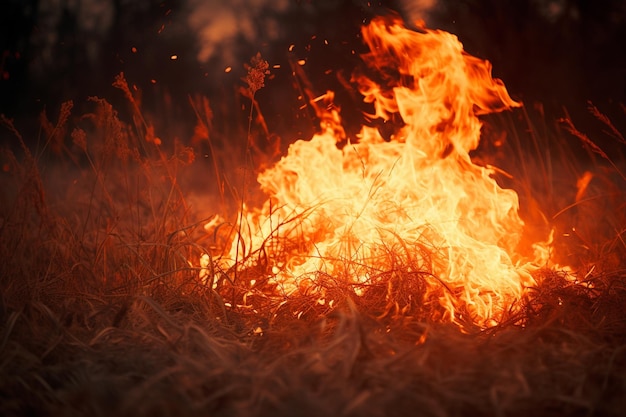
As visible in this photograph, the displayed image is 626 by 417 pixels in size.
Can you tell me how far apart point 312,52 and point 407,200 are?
10.2 feet

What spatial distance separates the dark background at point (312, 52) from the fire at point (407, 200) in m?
1.97

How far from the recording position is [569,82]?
9477 millimetres

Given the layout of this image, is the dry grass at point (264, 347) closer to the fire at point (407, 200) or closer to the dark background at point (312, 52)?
the fire at point (407, 200)

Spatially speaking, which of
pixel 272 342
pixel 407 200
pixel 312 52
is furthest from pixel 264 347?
pixel 312 52

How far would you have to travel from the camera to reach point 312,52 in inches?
248

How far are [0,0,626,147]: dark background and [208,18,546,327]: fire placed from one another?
1.97 metres

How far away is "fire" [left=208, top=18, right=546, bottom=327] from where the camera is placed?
3.26 meters

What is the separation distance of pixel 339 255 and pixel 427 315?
2.25 feet

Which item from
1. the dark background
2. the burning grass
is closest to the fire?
the burning grass

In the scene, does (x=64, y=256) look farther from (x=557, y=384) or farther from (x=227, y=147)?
(x=227, y=147)

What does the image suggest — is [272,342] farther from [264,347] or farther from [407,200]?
[407,200]

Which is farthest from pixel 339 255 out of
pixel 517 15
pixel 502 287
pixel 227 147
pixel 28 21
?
pixel 28 21

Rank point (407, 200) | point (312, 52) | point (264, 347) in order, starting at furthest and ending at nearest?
1. point (312, 52)
2. point (407, 200)
3. point (264, 347)

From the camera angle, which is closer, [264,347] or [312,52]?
[264,347]
